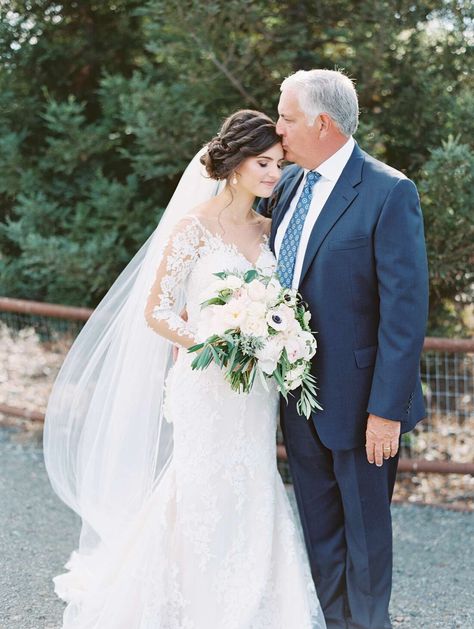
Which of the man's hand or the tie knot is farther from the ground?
the tie knot

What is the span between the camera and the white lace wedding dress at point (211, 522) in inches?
129

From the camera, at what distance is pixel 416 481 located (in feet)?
18.6

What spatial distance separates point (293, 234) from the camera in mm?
3289

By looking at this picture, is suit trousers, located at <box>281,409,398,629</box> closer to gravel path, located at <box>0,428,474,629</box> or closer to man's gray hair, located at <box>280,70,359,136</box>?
gravel path, located at <box>0,428,474,629</box>

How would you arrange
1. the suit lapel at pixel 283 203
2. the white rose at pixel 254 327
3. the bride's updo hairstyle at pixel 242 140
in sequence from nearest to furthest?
the white rose at pixel 254 327 → the bride's updo hairstyle at pixel 242 140 → the suit lapel at pixel 283 203

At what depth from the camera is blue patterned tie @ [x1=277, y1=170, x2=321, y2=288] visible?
3.28 m

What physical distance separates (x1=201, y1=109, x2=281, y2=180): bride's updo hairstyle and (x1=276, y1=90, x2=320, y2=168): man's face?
0.06 metres

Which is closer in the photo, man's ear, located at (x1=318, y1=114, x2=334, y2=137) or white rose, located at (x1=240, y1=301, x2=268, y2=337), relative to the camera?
white rose, located at (x1=240, y1=301, x2=268, y2=337)

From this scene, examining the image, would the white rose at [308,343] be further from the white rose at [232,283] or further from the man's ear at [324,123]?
the man's ear at [324,123]

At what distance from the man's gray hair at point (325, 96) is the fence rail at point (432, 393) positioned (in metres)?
2.35

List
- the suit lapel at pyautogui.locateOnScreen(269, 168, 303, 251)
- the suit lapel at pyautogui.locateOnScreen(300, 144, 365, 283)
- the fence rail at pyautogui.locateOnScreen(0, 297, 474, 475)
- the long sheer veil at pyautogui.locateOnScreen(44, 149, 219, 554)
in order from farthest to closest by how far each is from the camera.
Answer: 1. the fence rail at pyautogui.locateOnScreen(0, 297, 474, 475)
2. the long sheer veil at pyautogui.locateOnScreen(44, 149, 219, 554)
3. the suit lapel at pyautogui.locateOnScreen(269, 168, 303, 251)
4. the suit lapel at pyautogui.locateOnScreen(300, 144, 365, 283)

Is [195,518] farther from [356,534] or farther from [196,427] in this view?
[356,534]

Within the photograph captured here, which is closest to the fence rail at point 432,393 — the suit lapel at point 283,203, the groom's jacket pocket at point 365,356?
the groom's jacket pocket at point 365,356

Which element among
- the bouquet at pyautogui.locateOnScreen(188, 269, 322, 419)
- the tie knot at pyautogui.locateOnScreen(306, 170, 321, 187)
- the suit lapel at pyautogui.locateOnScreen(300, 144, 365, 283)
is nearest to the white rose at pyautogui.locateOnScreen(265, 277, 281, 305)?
the bouquet at pyautogui.locateOnScreen(188, 269, 322, 419)
